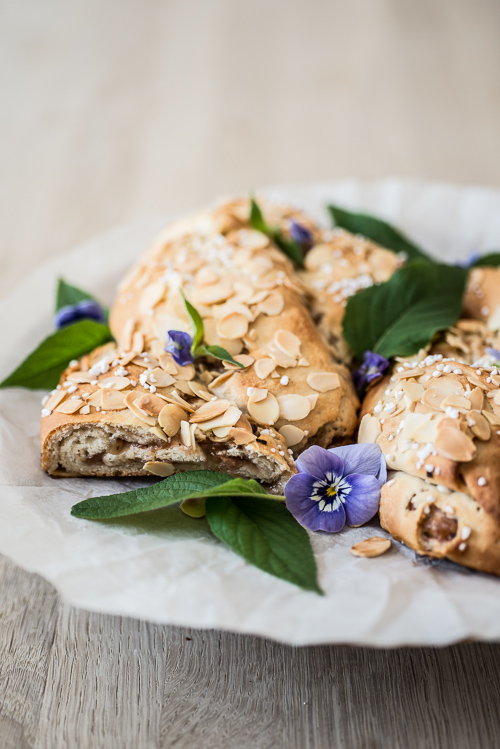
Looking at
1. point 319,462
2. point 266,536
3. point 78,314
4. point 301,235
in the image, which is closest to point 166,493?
point 266,536

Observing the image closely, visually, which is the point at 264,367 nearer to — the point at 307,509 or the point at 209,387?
the point at 209,387

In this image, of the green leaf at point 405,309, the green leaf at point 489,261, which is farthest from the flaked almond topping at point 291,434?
the green leaf at point 489,261

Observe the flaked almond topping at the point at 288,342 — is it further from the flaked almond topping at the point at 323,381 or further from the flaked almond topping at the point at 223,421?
the flaked almond topping at the point at 223,421

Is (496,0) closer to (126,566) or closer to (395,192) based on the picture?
(395,192)

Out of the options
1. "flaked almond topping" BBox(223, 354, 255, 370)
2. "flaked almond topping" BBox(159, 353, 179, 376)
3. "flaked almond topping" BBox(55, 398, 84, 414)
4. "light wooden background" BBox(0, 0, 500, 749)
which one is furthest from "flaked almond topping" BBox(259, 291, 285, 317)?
"light wooden background" BBox(0, 0, 500, 749)

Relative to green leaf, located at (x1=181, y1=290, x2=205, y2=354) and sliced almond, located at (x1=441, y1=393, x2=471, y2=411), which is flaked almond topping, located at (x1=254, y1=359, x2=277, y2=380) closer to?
green leaf, located at (x1=181, y1=290, x2=205, y2=354)

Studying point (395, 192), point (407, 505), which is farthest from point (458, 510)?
point (395, 192)

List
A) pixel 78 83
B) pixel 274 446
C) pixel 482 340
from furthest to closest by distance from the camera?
pixel 78 83, pixel 482 340, pixel 274 446
